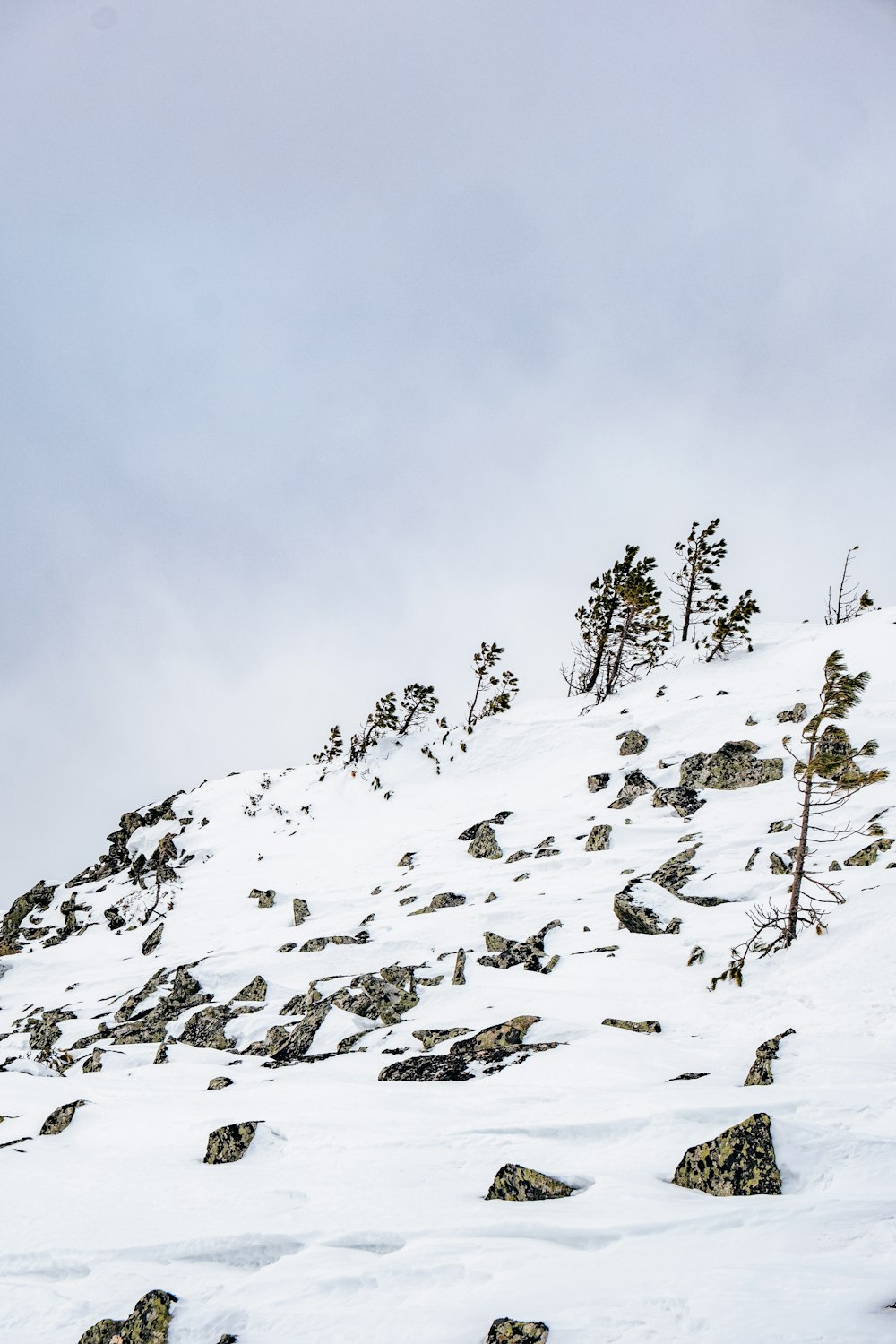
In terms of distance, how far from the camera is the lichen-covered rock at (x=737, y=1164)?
416cm

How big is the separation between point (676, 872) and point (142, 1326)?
11230 millimetres

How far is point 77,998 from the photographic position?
1617 cm

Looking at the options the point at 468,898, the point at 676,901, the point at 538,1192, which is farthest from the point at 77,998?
the point at 538,1192

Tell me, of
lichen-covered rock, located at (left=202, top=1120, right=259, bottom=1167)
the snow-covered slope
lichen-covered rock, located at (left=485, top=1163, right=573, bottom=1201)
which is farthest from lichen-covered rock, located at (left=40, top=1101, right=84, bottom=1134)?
lichen-covered rock, located at (left=485, top=1163, right=573, bottom=1201)

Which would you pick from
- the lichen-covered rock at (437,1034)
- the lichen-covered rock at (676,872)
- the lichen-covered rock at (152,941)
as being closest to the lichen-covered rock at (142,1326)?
the lichen-covered rock at (437,1034)

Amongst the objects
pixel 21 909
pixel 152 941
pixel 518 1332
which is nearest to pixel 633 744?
pixel 152 941

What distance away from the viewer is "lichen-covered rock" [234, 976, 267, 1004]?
41.1 ft

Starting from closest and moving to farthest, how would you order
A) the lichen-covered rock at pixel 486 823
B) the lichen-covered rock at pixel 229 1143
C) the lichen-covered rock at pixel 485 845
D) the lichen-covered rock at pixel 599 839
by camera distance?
the lichen-covered rock at pixel 229 1143, the lichen-covered rock at pixel 599 839, the lichen-covered rock at pixel 485 845, the lichen-covered rock at pixel 486 823

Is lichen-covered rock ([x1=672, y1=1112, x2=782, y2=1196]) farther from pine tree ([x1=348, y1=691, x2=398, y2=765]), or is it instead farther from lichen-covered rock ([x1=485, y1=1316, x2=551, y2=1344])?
pine tree ([x1=348, y1=691, x2=398, y2=765])

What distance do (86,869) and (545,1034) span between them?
31.1 m

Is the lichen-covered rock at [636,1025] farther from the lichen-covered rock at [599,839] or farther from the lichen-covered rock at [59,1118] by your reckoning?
the lichen-covered rock at [599,839]

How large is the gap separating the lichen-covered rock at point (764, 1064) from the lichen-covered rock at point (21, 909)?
27732 millimetres

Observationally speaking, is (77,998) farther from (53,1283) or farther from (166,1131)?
(53,1283)

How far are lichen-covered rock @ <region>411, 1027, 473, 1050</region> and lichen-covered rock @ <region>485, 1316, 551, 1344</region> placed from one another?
18.2ft
